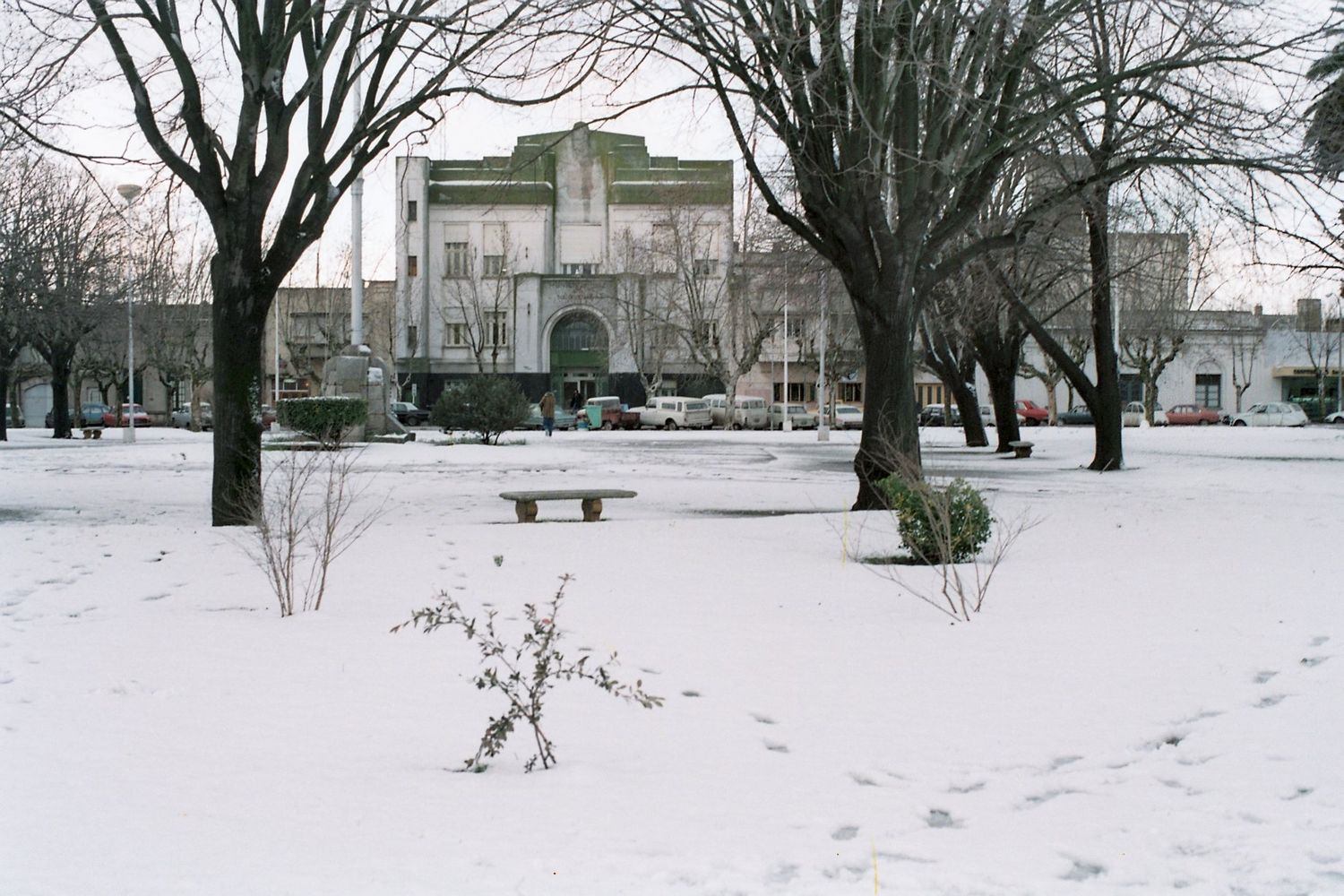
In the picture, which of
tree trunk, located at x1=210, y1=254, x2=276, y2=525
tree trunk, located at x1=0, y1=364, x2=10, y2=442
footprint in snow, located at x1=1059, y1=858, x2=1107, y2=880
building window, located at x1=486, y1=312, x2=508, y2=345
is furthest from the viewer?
building window, located at x1=486, y1=312, x2=508, y2=345

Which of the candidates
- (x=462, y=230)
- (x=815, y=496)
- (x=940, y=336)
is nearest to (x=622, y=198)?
(x=462, y=230)

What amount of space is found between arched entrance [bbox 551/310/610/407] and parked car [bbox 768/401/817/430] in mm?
10526

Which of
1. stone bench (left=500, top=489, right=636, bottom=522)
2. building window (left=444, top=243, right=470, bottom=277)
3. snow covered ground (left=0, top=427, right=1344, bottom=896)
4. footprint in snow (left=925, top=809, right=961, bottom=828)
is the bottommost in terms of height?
footprint in snow (left=925, top=809, right=961, bottom=828)

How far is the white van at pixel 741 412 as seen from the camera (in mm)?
56500

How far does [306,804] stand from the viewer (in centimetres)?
428

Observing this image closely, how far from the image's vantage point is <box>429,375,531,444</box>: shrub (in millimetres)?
31625

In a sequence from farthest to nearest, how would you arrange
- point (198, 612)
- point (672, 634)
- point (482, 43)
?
1. point (482, 43)
2. point (198, 612)
3. point (672, 634)

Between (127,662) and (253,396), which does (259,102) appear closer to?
(253,396)

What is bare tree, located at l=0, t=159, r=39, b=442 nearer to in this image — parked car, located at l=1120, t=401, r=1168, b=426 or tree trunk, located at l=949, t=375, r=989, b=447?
tree trunk, located at l=949, t=375, r=989, b=447

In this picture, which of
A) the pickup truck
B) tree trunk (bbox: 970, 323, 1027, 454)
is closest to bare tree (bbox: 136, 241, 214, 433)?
the pickup truck

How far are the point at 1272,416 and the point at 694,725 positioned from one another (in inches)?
2383

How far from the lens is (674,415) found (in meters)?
55.9

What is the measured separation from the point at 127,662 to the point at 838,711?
12.0ft

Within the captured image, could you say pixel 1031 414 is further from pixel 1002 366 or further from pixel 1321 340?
pixel 1002 366
